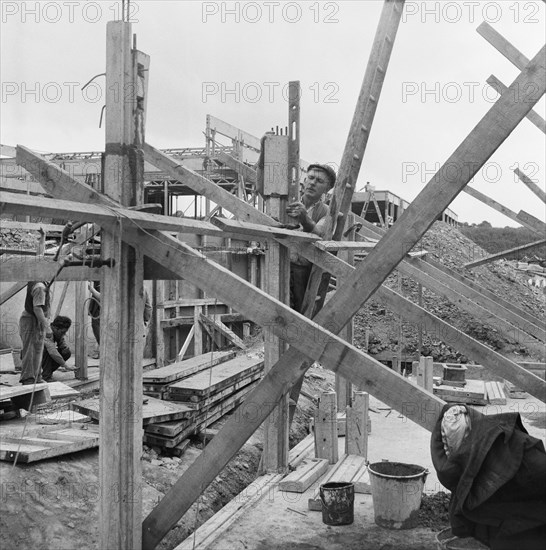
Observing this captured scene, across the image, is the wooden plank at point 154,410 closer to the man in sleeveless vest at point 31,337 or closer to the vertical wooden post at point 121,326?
the vertical wooden post at point 121,326

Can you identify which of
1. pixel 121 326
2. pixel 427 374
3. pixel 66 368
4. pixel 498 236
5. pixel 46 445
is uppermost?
pixel 121 326

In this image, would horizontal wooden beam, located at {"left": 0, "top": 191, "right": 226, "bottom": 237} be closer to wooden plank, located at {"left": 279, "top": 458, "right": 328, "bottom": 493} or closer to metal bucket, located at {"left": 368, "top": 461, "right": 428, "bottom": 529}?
metal bucket, located at {"left": 368, "top": 461, "right": 428, "bottom": 529}

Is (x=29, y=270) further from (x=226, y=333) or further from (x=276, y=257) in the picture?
(x=226, y=333)

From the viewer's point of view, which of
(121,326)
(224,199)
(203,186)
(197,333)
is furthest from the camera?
(197,333)

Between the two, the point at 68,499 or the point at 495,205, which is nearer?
the point at 68,499

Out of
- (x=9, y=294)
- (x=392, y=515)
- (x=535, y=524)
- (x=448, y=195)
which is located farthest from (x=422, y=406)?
(x=9, y=294)

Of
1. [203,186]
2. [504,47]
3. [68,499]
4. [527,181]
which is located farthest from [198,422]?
[527,181]

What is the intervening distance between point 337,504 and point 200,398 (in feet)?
7.38

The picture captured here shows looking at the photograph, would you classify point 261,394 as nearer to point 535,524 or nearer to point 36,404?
point 535,524

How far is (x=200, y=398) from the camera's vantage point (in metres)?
6.68

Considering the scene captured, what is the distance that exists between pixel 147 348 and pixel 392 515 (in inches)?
288

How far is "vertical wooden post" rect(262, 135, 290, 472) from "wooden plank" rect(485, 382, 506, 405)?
522cm

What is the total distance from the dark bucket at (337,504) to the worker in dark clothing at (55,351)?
19.7 ft

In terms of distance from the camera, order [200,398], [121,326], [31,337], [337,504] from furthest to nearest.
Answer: [31,337] < [200,398] < [337,504] < [121,326]
